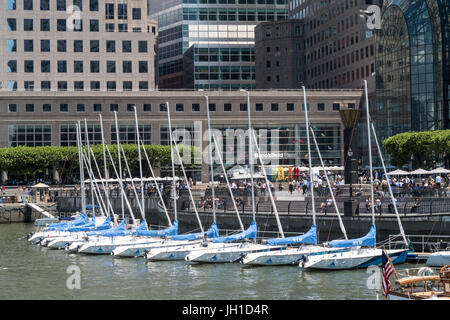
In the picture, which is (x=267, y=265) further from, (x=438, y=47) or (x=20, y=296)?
(x=438, y=47)

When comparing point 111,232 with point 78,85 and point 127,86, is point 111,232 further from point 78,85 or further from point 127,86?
point 78,85

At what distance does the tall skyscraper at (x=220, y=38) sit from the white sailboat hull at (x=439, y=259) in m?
130

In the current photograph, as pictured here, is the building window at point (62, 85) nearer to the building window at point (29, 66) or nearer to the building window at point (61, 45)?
the building window at point (29, 66)

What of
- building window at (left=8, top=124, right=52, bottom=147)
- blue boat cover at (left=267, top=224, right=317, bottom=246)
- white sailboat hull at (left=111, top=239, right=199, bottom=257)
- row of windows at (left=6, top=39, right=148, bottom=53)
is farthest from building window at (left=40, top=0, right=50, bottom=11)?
blue boat cover at (left=267, top=224, right=317, bottom=246)

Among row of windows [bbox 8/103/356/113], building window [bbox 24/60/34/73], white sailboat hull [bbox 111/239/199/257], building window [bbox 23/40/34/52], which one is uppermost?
building window [bbox 23/40/34/52]

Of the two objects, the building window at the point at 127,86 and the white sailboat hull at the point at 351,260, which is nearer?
the white sailboat hull at the point at 351,260

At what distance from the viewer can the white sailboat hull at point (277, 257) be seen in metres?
53.3

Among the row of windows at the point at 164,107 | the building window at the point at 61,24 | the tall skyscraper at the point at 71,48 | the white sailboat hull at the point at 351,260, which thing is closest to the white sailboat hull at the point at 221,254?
the white sailboat hull at the point at 351,260

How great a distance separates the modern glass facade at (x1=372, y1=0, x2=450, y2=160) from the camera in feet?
369

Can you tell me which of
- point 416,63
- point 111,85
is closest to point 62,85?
point 111,85

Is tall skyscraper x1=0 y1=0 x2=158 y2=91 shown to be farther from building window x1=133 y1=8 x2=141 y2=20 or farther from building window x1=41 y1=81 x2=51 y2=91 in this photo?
building window x1=133 y1=8 x2=141 y2=20

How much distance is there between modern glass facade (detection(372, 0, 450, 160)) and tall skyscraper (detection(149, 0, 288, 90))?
61743 millimetres

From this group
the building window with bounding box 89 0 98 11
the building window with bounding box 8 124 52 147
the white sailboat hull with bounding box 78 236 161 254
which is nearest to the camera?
the white sailboat hull with bounding box 78 236 161 254

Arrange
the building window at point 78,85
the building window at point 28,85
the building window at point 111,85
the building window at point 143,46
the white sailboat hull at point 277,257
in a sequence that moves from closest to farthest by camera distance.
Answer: the white sailboat hull at point 277,257
the building window at point 28,85
the building window at point 78,85
the building window at point 111,85
the building window at point 143,46
